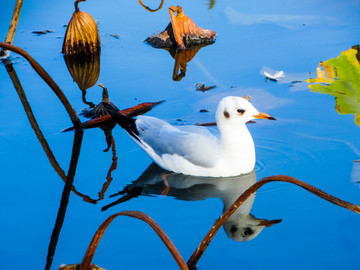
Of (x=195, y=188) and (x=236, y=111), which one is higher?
(x=236, y=111)

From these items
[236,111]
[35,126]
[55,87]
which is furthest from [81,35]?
[236,111]

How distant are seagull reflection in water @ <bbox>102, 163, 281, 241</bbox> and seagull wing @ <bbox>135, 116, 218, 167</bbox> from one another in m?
0.09

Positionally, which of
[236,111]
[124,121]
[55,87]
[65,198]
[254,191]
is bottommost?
[65,198]

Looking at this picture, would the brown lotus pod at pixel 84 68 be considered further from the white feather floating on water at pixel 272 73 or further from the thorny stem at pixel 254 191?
the thorny stem at pixel 254 191

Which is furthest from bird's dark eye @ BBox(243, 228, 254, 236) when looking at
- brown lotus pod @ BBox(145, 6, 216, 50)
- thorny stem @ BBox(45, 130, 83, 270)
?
brown lotus pod @ BBox(145, 6, 216, 50)

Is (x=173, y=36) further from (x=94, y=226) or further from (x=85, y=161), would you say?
(x=94, y=226)

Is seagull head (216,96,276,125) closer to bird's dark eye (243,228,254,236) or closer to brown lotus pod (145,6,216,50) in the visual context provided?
bird's dark eye (243,228,254,236)

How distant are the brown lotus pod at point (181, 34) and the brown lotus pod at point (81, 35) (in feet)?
1.56

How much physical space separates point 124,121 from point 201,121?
430mm

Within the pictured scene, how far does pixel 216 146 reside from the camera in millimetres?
2682

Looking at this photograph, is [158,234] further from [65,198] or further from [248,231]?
[65,198]

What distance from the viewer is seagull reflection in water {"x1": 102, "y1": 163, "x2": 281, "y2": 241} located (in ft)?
7.70

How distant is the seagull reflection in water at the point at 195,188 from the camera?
2.35 m

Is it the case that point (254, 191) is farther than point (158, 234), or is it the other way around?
point (254, 191)
